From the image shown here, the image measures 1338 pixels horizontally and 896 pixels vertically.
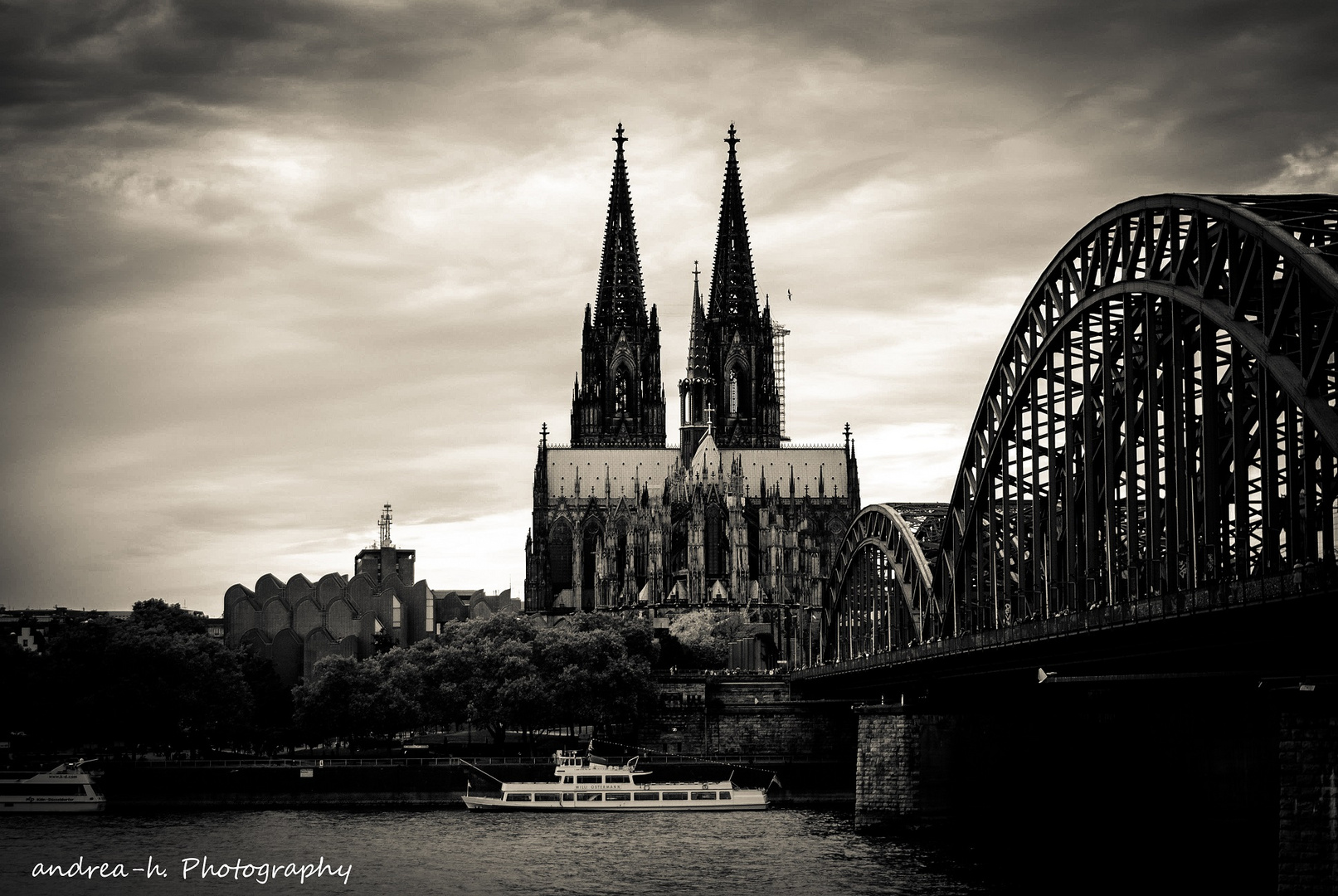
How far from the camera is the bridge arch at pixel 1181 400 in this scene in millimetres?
42750

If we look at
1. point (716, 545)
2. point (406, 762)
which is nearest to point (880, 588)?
point (406, 762)

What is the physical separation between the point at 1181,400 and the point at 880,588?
46.0 metres

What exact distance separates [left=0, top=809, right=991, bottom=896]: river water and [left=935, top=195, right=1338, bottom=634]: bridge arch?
1030cm

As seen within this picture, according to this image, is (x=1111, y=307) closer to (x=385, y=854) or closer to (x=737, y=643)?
(x=385, y=854)

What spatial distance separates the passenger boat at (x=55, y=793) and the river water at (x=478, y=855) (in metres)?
2.77

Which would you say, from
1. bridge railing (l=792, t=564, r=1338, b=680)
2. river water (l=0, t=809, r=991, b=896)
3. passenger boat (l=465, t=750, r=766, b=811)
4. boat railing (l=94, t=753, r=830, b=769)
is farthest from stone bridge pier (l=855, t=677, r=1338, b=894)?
boat railing (l=94, t=753, r=830, b=769)

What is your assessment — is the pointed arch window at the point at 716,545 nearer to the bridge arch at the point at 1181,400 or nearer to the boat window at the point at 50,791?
the boat window at the point at 50,791

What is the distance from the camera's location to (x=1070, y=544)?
6034 cm

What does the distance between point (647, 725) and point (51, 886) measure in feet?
196

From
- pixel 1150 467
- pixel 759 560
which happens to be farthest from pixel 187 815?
pixel 759 560

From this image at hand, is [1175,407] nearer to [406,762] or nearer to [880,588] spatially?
[880,588]

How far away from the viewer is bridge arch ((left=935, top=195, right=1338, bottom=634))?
42750mm

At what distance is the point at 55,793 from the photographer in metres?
91.0

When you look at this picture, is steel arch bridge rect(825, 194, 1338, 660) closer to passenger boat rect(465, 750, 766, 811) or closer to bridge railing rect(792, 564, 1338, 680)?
bridge railing rect(792, 564, 1338, 680)
